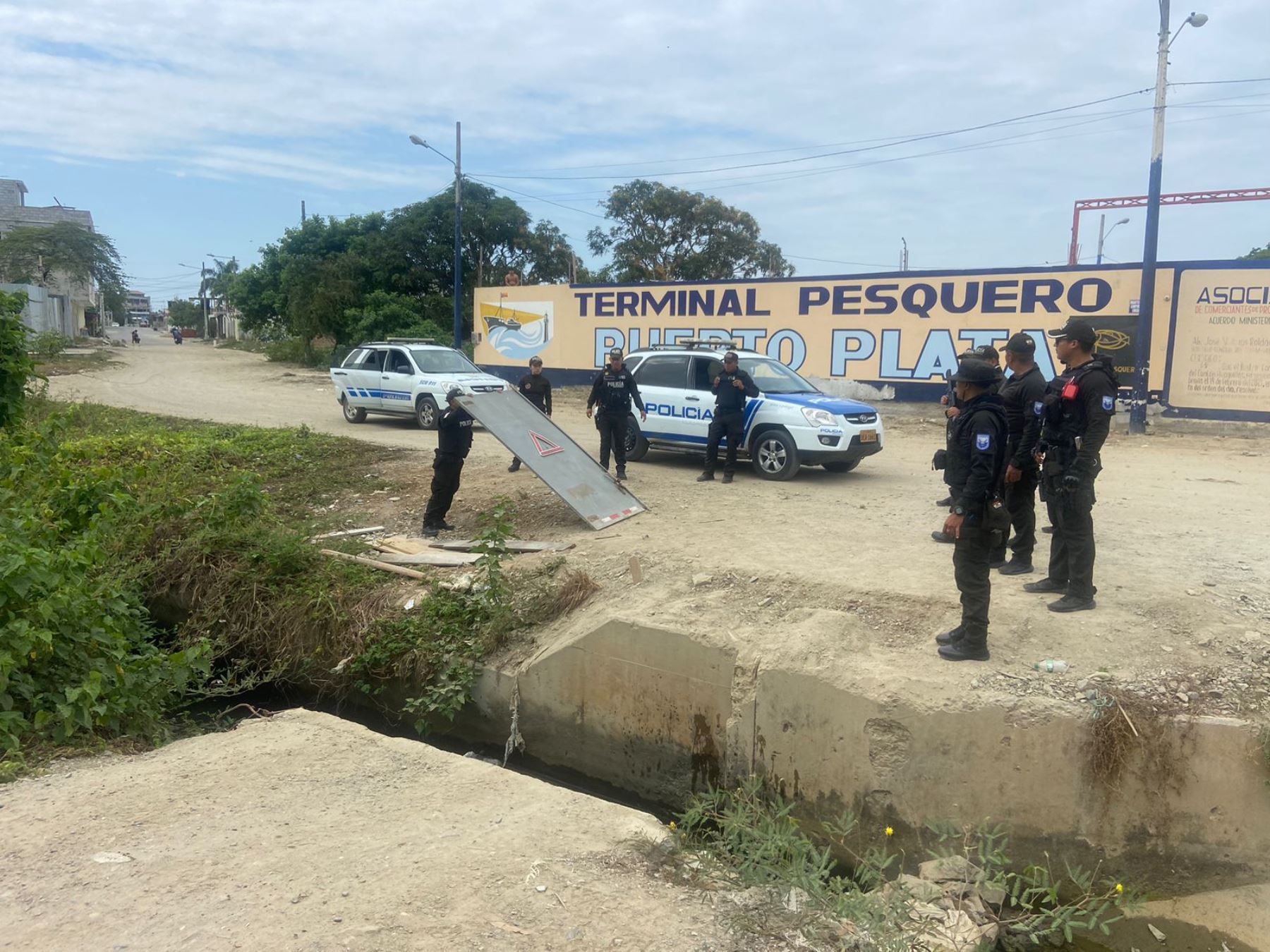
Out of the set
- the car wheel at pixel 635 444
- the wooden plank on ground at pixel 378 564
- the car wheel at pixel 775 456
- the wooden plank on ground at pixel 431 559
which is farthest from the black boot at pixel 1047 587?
the car wheel at pixel 635 444

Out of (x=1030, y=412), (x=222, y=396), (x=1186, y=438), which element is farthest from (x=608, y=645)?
(x=222, y=396)

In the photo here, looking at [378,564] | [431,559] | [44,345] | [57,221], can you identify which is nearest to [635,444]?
[431,559]

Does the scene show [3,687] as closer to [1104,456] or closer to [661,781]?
[661,781]

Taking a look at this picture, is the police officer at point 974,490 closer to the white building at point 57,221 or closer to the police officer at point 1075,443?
the police officer at point 1075,443

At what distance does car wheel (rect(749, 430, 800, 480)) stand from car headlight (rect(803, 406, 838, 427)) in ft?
1.04

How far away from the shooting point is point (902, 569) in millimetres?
6797

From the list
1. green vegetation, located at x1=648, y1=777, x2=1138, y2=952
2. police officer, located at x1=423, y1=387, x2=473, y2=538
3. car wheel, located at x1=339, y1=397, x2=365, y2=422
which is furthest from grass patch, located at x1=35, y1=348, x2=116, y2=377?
green vegetation, located at x1=648, y1=777, x2=1138, y2=952

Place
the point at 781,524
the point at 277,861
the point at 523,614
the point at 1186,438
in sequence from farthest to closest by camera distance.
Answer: the point at 1186,438, the point at 781,524, the point at 523,614, the point at 277,861

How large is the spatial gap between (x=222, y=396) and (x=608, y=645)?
794 inches

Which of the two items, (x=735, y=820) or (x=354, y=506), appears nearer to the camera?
(x=735, y=820)

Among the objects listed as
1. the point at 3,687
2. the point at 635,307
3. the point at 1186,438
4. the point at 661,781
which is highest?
the point at 635,307

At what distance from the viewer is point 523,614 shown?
6996 mm

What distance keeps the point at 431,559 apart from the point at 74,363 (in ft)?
101

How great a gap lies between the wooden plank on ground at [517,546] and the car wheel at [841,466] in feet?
14.2
